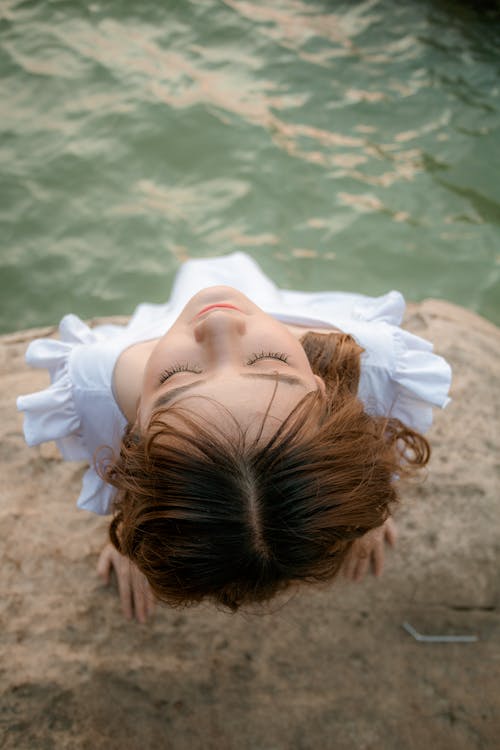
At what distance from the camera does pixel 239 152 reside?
16.2 ft

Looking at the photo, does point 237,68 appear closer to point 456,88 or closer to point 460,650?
point 456,88

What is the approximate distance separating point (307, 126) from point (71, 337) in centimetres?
313

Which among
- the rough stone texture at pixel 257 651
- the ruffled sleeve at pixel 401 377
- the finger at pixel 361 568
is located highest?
the ruffled sleeve at pixel 401 377

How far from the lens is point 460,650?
101 inches

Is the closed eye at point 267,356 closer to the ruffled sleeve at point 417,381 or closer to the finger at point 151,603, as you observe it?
the ruffled sleeve at point 417,381

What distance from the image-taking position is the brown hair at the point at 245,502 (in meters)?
1.77

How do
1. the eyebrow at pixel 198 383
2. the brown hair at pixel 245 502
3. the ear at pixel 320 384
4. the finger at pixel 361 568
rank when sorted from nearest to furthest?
the brown hair at pixel 245 502 → the eyebrow at pixel 198 383 → the ear at pixel 320 384 → the finger at pixel 361 568

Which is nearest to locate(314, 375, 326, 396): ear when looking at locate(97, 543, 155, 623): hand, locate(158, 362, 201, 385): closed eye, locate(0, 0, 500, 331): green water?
locate(158, 362, 201, 385): closed eye

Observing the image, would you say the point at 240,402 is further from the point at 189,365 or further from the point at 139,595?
the point at 139,595

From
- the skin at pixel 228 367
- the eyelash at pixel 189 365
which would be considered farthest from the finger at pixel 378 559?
the eyelash at pixel 189 365

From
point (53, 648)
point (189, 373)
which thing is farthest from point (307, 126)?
point (53, 648)

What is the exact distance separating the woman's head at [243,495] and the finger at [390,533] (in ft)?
2.18

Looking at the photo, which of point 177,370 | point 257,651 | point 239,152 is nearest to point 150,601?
point 257,651

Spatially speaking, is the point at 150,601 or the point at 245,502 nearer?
the point at 245,502
